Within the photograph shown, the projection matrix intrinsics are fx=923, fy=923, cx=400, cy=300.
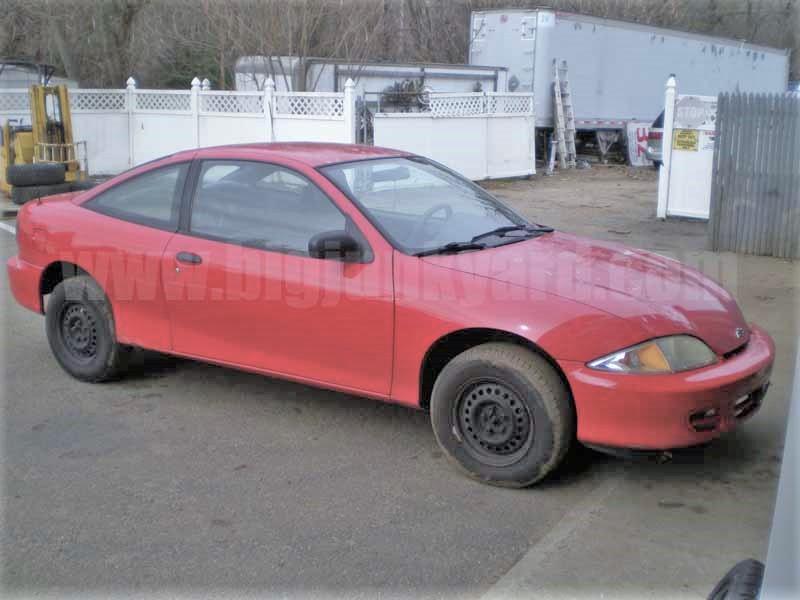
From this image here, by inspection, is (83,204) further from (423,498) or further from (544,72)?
(544,72)

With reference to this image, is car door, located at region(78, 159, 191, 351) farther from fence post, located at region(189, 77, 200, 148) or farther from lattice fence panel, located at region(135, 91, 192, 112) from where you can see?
lattice fence panel, located at region(135, 91, 192, 112)

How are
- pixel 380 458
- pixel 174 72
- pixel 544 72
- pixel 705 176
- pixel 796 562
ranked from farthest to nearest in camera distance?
pixel 174 72
pixel 544 72
pixel 705 176
pixel 380 458
pixel 796 562

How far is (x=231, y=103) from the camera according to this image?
17.4 m

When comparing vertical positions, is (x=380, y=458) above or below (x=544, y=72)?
below

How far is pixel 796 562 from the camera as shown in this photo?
1937 mm

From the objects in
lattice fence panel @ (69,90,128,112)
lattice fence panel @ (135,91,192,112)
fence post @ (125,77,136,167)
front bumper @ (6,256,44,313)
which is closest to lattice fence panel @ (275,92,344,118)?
lattice fence panel @ (135,91,192,112)

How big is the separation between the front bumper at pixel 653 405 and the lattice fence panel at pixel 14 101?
15.8 metres

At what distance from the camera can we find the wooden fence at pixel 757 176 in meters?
9.88

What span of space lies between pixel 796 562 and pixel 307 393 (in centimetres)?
411

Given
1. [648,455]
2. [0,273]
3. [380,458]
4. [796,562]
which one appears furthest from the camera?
[0,273]

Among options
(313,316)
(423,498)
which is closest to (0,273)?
(313,316)

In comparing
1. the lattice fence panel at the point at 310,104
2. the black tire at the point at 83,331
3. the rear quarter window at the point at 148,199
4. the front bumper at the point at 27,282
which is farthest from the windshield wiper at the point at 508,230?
the lattice fence panel at the point at 310,104

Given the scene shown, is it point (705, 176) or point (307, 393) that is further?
point (705, 176)

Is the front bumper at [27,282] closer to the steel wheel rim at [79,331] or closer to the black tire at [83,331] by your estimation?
the black tire at [83,331]
